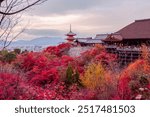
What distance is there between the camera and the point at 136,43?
1313 inches

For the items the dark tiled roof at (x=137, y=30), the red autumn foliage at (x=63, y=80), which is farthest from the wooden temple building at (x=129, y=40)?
the red autumn foliage at (x=63, y=80)

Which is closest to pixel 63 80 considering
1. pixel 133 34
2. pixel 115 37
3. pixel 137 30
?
pixel 133 34

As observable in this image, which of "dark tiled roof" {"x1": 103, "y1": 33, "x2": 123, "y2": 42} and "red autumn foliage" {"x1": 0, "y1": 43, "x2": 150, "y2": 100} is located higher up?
"dark tiled roof" {"x1": 103, "y1": 33, "x2": 123, "y2": 42}

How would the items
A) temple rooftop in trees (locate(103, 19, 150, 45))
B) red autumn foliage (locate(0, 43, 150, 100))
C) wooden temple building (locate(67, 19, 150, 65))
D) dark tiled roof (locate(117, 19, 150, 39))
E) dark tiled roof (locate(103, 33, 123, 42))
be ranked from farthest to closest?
dark tiled roof (locate(103, 33, 123, 42)) < dark tiled roof (locate(117, 19, 150, 39)) < temple rooftop in trees (locate(103, 19, 150, 45)) < wooden temple building (locate(67, 19, 150, 65)) < red autumn foliage (locate(0, 43, 150, 100))

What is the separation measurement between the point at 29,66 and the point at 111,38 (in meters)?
12.1

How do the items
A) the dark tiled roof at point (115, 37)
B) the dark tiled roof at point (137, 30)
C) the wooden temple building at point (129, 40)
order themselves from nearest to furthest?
1. the wooden temple building at point (129, 40)
2. the dark tiled roof at point (137, 30)
3. the dark tiled roof at point (115, 37)

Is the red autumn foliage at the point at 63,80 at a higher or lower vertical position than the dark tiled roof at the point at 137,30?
lower

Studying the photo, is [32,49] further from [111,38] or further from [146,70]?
[146,70]

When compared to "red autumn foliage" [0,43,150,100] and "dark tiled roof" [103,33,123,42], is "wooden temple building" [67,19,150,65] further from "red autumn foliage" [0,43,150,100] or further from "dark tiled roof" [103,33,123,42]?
"red autumn foliage" [0,43,150,100]

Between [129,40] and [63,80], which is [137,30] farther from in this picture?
[63,80]

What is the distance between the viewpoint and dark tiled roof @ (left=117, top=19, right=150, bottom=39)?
3269 centimetres

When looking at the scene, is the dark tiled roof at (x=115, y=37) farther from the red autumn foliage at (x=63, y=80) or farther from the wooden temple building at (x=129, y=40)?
the red autumn foliage at (x=63, y=80)

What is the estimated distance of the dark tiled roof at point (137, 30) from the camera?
32688mm

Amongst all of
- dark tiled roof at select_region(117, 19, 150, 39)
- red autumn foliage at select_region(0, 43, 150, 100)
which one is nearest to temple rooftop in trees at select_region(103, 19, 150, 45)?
dark tiled roof at select_region(117, 19, 150, 39)
